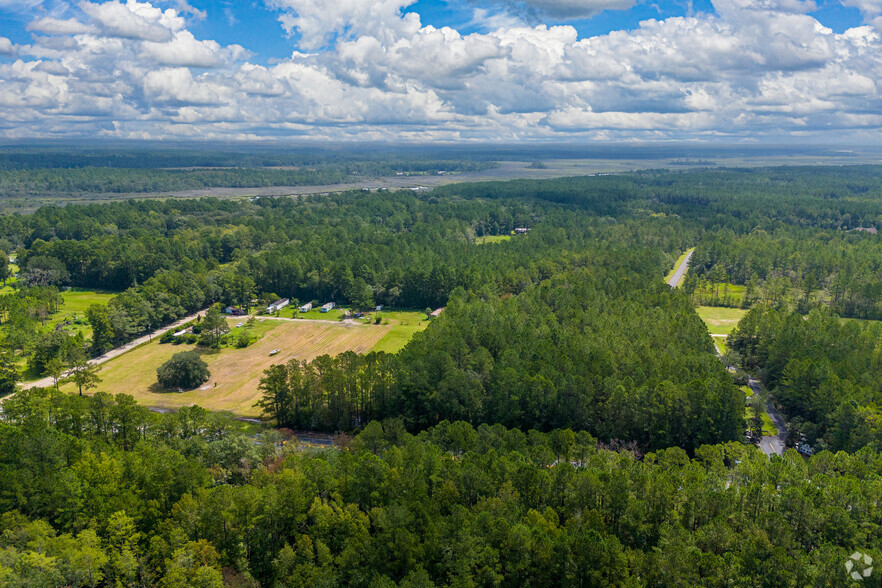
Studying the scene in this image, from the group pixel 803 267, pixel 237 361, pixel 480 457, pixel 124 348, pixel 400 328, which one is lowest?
pixel 237 361

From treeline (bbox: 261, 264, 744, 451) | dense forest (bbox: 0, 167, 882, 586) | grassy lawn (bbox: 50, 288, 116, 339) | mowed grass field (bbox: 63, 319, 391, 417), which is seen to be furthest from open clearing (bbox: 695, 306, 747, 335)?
grassy lawn (bbox: 50, 288, 116, 339)

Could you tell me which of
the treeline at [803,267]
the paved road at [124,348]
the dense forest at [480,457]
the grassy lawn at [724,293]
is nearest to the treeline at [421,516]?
the dense forest at [480,457]

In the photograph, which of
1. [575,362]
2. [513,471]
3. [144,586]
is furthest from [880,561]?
[144,586]

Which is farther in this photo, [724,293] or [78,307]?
[724,293]

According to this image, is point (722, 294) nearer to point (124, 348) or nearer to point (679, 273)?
point (679, 273)

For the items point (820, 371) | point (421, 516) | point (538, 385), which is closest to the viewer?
point (421, 516)

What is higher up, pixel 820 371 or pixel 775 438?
pixel 820 371

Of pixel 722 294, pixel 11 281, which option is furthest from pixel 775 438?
pixel 11 281
